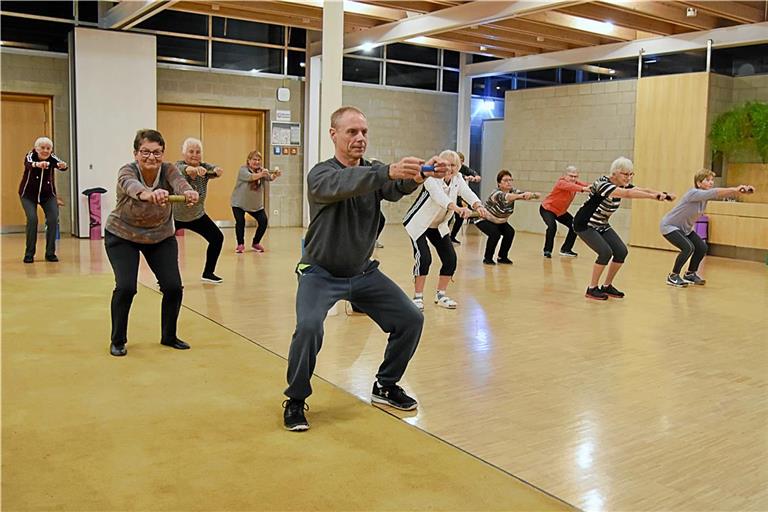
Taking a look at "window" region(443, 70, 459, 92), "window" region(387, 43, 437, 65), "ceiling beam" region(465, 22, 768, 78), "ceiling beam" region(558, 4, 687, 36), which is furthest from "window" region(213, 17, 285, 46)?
"ceiling beam" region(558, 4, 687, 36)

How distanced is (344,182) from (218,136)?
11.4 meters

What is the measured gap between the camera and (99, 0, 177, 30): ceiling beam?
10.6 metres

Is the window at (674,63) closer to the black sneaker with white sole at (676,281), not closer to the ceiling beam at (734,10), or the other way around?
the ceiling beam at (734,10)

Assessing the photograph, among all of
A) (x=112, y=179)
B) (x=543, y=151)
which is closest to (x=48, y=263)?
(x=112, y=179)

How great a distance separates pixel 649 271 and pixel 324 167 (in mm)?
7069

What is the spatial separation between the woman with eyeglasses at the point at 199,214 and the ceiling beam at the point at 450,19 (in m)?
4.84

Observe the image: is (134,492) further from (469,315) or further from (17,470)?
(469,315)

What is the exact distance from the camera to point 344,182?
11.1 ft

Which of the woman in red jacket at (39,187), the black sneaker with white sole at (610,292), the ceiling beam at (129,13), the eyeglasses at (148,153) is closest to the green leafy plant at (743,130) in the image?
the black sneaker with white sole at (610,292)

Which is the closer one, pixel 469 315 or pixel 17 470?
pixel 17 470

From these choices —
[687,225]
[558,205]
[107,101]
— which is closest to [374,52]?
[107,101]

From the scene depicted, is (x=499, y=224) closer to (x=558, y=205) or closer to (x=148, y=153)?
(x=558, y=205)

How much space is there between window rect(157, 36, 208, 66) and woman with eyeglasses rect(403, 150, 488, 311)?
8286 millimetres

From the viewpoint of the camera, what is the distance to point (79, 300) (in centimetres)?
673
